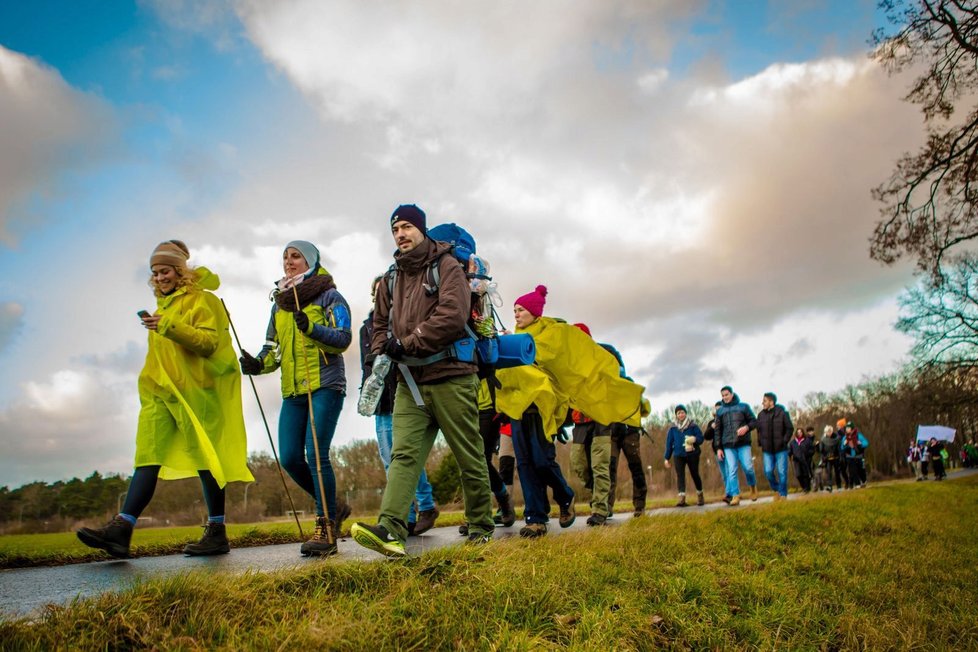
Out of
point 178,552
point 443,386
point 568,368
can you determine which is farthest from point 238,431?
point 568,368

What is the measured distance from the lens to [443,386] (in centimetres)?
482

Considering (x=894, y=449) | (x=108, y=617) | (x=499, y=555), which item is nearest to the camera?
(x=108, y=617)

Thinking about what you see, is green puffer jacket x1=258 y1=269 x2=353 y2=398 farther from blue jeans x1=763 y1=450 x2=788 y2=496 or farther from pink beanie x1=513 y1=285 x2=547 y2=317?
blue jeans x1=763 y1=450 x2=788 y2=496

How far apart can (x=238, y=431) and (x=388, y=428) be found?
1.55 m

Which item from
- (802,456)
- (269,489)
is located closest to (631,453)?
(802,456)

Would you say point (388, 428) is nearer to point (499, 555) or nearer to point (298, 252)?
point (298, 252)

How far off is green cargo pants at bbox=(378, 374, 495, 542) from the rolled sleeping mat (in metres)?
0.41

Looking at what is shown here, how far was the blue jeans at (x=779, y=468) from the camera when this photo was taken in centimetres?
1588

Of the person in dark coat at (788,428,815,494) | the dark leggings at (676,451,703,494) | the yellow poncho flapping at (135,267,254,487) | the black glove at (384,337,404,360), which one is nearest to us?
the black glove at (384,337,404,360)

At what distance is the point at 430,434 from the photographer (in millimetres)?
5066

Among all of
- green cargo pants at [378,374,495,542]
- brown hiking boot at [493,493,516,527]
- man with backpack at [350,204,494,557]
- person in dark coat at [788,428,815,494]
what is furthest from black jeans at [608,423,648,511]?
person in dark coat at [788,428,815,494]

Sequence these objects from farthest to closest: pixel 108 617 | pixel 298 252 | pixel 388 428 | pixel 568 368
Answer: pixel 568 368 < pixel 388 428 < pixel 298 252 < pixel 108 617

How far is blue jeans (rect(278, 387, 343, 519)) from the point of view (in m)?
5.94

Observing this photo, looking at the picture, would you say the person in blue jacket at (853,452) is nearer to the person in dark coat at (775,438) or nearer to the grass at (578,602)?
the person in dark coat at (775,438)
